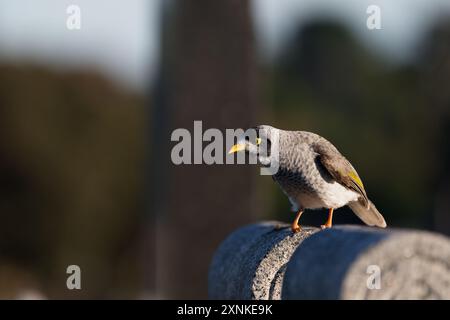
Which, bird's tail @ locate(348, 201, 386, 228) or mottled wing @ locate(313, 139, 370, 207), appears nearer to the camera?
mottled wing @ locate(313, 139, 370, 207)

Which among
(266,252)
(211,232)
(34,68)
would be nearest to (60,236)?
(34,68)

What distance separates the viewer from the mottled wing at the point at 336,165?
6461mm

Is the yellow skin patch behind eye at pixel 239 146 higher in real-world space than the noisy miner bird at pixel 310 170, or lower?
higher

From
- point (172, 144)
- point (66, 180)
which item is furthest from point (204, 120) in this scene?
point (66, 180)

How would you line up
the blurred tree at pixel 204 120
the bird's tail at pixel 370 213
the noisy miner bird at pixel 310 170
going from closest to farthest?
the noisy miner bird at pixel 310 170
the bird's tail at pixel 370 213
the blurred tree at pixel 204 120

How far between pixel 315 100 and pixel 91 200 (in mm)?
15484

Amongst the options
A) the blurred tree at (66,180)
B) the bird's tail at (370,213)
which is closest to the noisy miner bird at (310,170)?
the bird's tail at (370,213)

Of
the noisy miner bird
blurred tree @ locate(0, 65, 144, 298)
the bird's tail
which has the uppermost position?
the noisy miner bird

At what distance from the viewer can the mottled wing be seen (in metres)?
6.46

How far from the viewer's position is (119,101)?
2383cm

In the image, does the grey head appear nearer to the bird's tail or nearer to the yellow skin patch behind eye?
the yellow skin patch behind eye

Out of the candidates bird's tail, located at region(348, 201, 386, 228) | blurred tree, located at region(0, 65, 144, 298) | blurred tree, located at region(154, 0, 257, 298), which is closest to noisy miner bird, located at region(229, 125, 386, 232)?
bird's tail, located at region(348, 201, 386, 228)

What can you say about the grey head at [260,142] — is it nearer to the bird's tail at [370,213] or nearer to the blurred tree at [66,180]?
the bird's tail at [370,213]
